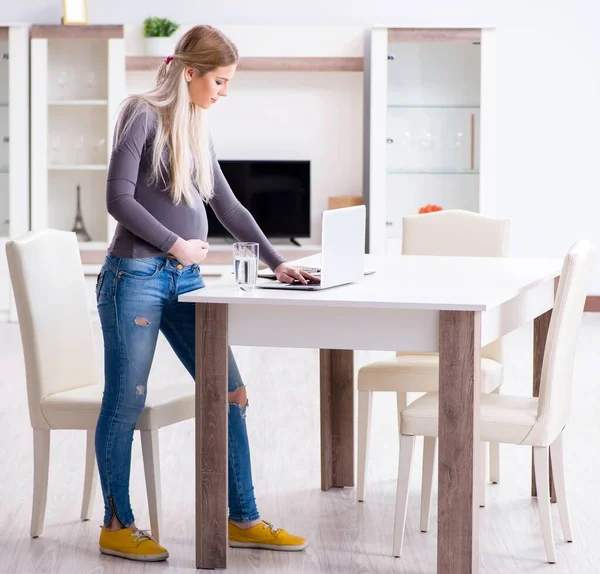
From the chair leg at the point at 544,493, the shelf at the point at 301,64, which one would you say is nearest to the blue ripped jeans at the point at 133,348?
the chair leg at the point at 544,493

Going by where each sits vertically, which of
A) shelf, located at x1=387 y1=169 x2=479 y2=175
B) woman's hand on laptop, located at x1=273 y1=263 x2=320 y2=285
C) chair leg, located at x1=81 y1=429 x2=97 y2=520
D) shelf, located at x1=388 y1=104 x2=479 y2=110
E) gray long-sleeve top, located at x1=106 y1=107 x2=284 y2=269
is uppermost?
shelf, located at x1=388 y1=104 x2=479 y2=110

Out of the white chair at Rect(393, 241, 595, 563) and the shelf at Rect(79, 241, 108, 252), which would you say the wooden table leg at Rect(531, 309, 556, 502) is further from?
the shelf at Rect(79, 241, 108, 252)

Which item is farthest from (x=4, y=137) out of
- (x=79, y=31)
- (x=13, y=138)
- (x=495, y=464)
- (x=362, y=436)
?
(x=495, y=464)

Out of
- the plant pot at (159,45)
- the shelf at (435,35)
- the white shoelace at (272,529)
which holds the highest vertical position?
the shelf at (435,35)

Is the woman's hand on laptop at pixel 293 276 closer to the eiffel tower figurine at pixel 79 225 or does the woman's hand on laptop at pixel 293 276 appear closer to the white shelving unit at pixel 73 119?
the white shelving unit at pixel 73 119

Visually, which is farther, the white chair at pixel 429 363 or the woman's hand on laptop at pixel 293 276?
the white chair at pixel 429 363

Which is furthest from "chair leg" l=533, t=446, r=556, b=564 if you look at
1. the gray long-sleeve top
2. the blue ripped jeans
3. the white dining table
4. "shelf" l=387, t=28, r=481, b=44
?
"shelf" l=387, t=28, r=481, b=44

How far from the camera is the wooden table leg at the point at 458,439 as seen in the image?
216cm

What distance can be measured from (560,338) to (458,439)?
371 mm

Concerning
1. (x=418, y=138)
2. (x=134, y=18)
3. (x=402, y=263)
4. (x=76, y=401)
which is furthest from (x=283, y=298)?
(x=134, y=18)

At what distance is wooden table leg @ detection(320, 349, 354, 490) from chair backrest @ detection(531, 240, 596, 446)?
77 cm

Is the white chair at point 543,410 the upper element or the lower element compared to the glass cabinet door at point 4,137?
lower

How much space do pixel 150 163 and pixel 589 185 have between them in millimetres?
4996

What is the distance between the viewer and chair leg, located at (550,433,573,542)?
101 inches
